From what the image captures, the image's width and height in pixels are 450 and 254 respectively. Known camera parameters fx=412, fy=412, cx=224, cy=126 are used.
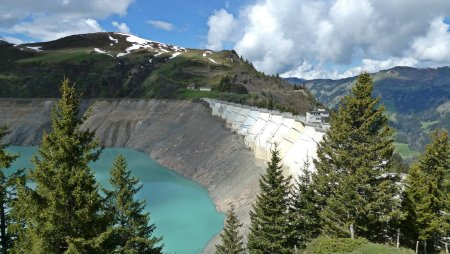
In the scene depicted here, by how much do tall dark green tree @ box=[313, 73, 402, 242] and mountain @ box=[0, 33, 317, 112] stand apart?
104 m

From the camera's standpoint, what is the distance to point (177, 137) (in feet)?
332

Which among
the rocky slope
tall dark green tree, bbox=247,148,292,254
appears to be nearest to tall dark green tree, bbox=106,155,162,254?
tall dark green tree, bbox=247,148,292,254

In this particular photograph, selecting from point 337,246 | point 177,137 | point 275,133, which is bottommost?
point 337,246

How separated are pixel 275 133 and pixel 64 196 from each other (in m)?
56.0

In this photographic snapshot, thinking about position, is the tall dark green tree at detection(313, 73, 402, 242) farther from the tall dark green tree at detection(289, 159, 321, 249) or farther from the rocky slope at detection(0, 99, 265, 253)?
the rocky slope at detection(0, 99, 265, 253)

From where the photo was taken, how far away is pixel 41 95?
148 meters

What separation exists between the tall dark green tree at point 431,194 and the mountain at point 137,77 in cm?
9944

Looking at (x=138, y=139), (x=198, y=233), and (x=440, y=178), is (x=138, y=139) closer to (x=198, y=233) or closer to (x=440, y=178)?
(x=198, y=233)

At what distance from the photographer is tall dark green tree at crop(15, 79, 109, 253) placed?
15398 mm

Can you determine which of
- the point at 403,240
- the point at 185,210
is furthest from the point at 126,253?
the point at 185,210

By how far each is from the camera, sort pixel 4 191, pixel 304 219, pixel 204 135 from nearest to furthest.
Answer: pixel 4 191
pixel 304 219
pixel 204 135

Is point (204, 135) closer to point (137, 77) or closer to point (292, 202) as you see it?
point (292, 202)

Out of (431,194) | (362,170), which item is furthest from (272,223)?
(431,194)

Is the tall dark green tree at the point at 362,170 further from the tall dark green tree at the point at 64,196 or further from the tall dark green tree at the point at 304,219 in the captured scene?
the tall dark green tree at the point at 64,196
